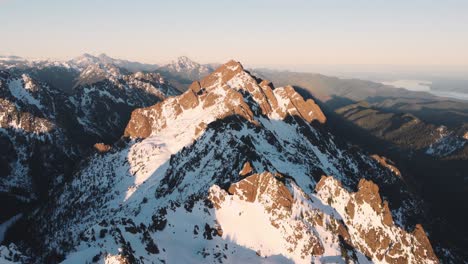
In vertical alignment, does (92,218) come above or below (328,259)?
below

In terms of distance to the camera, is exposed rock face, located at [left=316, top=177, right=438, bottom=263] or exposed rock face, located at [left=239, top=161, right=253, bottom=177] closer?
exposed rock face, located at [left=316, top=177, right=438, bottom=263]

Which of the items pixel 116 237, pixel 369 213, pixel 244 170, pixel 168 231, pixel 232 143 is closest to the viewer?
pixel 116 237

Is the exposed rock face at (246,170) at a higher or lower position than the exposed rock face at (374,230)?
higher

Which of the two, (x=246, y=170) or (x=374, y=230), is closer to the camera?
(x=374, y=230)

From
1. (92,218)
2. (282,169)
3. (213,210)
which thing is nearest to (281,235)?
(213,210)

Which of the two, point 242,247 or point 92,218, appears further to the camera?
point 92,218

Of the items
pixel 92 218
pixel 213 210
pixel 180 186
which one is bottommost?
pixel 92 218

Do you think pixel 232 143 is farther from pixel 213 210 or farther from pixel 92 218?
pixel 92 218

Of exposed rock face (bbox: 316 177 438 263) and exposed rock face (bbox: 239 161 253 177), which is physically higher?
exposed rock face (bbox: 239 161 253 177)
